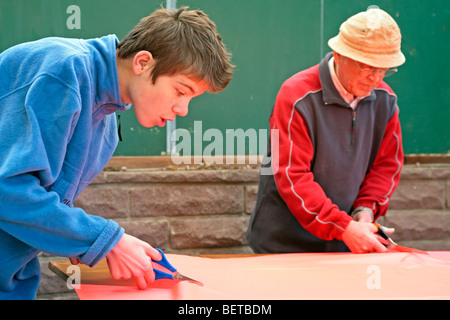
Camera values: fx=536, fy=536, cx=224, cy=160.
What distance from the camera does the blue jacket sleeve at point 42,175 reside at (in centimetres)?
107

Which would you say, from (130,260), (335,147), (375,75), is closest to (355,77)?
(375,75)

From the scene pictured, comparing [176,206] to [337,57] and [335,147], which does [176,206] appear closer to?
[335,147]

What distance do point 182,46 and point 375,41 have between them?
0.96m

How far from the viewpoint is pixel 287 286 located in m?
1.32

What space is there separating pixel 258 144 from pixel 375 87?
3.17 feet

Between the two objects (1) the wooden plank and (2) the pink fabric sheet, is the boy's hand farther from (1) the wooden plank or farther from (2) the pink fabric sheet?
(1) the wooden plank

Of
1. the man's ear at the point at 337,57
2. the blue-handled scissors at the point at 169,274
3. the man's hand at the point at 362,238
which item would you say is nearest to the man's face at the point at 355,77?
the man's ear at the point at 337,57

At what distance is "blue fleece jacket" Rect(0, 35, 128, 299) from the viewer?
3.55 feet

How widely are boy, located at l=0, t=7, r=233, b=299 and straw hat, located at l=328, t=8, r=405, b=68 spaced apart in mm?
801

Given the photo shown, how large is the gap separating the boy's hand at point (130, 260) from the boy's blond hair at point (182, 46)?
408mm

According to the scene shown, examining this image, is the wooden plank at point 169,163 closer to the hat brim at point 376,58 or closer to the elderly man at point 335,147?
the elderly man at point 335,147

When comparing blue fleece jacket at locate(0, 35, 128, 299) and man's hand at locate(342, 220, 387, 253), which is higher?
blue fleece jacket at locate(0, 35, 128, 299)

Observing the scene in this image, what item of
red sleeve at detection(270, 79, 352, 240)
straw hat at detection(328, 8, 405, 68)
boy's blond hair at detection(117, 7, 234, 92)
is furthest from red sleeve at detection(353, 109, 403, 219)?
boy's blond hair at detection(117, 7, 234, 92)

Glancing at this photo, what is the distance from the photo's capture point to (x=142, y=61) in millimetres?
1327
